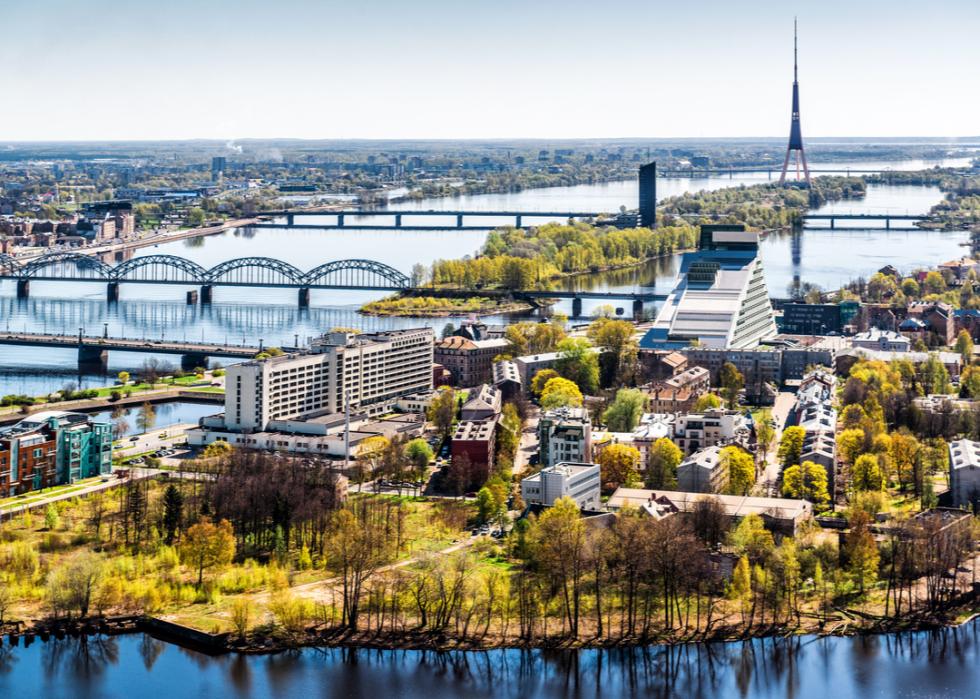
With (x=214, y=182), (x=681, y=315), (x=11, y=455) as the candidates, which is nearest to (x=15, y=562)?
(x=11, y=455)

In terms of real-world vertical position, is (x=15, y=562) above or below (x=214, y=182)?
below

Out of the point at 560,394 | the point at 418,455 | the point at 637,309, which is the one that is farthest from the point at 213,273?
the point at 418,455

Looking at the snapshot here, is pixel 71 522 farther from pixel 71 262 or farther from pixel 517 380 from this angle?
pixel 71 262

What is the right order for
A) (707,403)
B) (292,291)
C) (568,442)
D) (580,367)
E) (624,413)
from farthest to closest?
(292,291), (580,367), (707,403), (624,413), (568,442)

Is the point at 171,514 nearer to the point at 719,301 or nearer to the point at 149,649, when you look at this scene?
the point at 149,649

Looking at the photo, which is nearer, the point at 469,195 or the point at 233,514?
the point at 233,514

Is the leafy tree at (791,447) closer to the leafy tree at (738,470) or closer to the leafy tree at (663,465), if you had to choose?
the leafy tree at (738,470)

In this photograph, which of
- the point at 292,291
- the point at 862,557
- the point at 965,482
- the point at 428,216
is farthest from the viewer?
the point at 428,216
